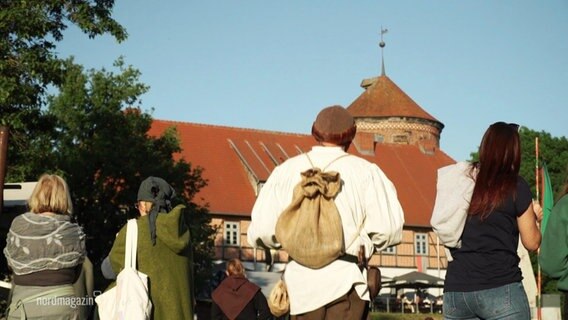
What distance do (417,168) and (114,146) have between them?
41696 millimetres

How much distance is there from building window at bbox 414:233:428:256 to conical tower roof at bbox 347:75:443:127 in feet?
64.8

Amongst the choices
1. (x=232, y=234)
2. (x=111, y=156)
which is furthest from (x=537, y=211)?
(x=232, y=234)

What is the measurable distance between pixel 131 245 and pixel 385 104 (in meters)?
85.4

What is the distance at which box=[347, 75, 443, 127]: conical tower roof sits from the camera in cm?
9100

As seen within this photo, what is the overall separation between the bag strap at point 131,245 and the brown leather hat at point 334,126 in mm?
2003

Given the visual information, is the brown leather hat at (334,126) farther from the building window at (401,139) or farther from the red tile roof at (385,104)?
the building window at (401,139)

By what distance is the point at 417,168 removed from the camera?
265 feet

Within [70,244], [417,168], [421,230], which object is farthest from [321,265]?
[417,168]

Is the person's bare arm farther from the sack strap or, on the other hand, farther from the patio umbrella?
the patio umbrella

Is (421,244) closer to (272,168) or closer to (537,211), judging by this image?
(272,168)

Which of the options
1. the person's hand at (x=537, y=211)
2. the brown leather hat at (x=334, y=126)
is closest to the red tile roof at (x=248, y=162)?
the brown leather hat at (x=334, y=126)

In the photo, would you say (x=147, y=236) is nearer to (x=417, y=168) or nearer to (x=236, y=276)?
(x=236, y=276)

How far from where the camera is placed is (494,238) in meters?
5.86

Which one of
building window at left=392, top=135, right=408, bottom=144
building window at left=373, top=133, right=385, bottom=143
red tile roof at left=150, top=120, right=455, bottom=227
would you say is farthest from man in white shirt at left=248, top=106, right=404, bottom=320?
building window at left=373, top=133, right=385, bottom=143
